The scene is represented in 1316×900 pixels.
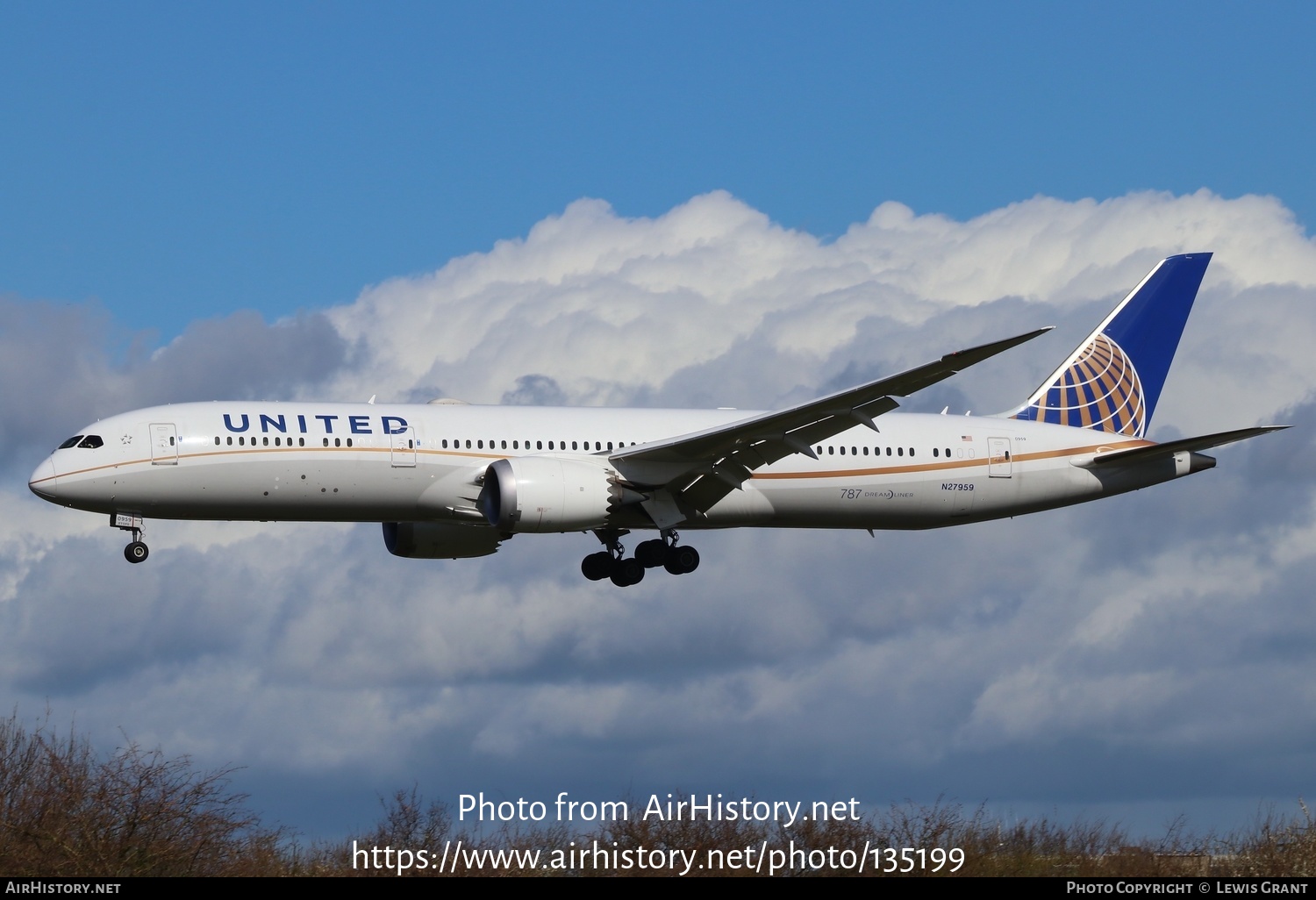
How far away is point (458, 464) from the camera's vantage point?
143 feet

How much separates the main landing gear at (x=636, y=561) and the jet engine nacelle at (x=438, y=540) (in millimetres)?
3071

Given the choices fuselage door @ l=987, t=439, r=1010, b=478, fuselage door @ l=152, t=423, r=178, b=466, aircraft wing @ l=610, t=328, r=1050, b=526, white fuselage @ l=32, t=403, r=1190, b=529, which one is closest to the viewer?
aircraft wing @ l=610, t=328, r=1050, b=526

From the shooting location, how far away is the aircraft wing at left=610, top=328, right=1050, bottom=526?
4078 cm

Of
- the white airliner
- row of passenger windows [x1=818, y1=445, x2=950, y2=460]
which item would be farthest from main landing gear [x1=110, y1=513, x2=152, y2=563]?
row of passenger windows [x1=818, y1=445, x2=950, y2=460]

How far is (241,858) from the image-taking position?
100ft

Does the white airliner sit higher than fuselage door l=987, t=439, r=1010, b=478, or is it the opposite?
fuselage door l=987, t=439, r=1010, b=478

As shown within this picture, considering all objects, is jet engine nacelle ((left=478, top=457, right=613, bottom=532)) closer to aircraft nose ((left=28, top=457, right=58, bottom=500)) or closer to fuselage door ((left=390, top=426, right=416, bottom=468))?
fuselage door ((left=390, top=426, right=416, bottom=468))

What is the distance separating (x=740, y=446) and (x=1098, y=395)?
47.5 feet

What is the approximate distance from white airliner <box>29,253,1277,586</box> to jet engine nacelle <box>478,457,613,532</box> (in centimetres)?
4

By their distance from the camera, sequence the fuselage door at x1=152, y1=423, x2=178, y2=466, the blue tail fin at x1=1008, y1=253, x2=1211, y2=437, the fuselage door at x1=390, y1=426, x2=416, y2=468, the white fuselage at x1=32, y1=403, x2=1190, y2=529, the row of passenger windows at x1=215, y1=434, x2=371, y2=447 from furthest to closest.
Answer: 1. the blue tail fin at x1=1008, y1=253, x2=1211, y2=437
2. the fuselage door at x1=390, y1=426, x2=416, y2=468
3. the row of passenger windows at x1=215, y1=434, x2=371, y2=447
4. the white fuselage at x1=32, y1=403, x2=1190, y2=529
5. the fuselage door at x1=152, y1=423, x2=178, y2=466

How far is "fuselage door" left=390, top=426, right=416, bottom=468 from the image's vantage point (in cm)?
4297

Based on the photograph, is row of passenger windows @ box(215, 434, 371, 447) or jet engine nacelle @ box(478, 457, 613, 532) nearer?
jet engine nacelle @ box(478, 457, 613, 532)

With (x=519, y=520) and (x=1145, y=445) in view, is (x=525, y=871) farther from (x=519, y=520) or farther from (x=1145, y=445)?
(x=1145, y=445)

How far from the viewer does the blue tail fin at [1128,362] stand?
172ft
